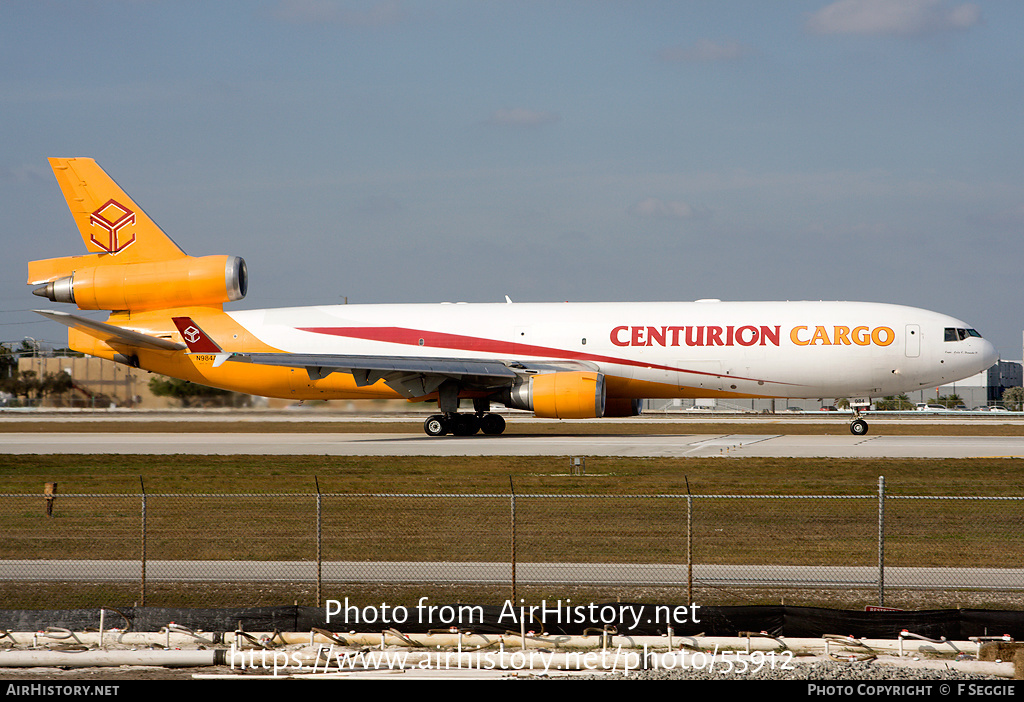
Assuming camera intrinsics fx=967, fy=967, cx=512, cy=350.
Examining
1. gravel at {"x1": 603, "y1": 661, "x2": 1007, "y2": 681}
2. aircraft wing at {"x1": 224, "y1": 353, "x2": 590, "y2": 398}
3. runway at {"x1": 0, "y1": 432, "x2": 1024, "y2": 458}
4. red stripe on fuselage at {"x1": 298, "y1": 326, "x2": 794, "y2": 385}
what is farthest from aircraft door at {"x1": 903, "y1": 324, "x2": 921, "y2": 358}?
gravel at {"x1": 603, "y1": 661, "x2": 1007, "y2": 681}

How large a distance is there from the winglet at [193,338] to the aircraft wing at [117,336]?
66cm

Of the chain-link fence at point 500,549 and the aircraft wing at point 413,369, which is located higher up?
the aircraft wing at point 413,369

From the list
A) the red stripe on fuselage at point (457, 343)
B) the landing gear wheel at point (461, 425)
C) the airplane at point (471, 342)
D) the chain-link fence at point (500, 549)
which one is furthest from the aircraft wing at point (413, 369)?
the chain-link fence at point (500, 549)

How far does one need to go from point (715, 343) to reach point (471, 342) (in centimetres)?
908

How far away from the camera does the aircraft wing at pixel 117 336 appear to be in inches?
1345

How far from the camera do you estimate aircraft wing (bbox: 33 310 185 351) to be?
3416cm

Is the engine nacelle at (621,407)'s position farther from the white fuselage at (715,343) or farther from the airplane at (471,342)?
the white fuselage at (715,343)

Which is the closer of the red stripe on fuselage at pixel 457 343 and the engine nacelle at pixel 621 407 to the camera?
the red stripe on fuselage at pixel 457 343

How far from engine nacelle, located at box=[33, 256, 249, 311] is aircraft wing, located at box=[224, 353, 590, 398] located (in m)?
4.08

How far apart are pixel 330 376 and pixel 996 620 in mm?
29849

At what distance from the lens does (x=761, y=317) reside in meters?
34.8

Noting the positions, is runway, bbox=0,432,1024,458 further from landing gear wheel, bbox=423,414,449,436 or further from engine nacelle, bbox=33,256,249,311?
engine nacelle, bbox=33,256,249,311

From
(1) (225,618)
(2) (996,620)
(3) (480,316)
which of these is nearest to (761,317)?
(3) (480,316)

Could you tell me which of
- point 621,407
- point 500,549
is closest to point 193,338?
point 621,407
